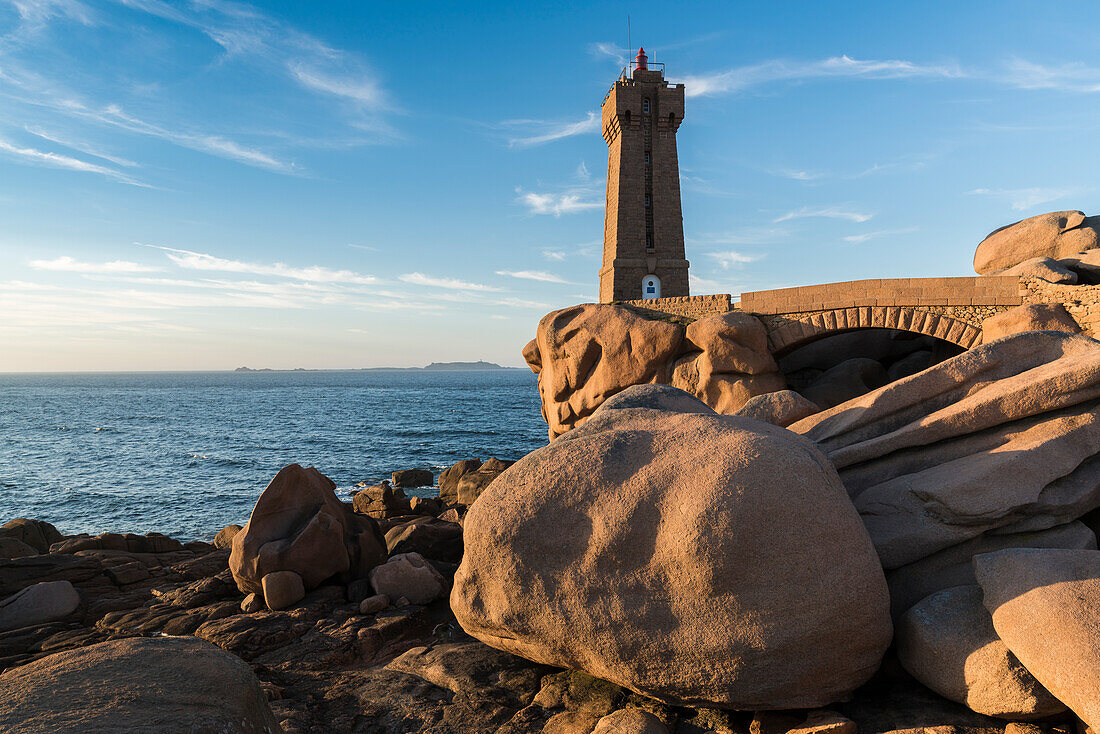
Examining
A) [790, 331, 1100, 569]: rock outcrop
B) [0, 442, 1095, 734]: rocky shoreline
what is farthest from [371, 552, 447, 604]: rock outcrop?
[790, 331, 1100, 569]: rock outcrop

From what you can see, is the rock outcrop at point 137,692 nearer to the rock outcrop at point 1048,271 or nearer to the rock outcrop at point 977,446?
the rock outcrop at point 977,446

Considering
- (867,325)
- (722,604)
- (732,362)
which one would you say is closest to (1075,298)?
(867,325)

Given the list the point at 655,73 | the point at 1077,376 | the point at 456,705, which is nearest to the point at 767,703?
the point at 456,705

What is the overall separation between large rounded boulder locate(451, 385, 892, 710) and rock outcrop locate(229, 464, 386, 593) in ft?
14.3

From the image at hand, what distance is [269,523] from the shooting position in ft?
31.4

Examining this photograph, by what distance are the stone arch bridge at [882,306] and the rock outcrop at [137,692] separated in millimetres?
17891

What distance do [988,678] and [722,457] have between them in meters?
2.66

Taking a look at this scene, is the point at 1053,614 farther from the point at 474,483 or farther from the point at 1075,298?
the point at 474,483

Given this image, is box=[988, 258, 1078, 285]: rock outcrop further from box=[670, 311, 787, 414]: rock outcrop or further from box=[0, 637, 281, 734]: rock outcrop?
box=[0, 637, 281, 734]: rock outcrop

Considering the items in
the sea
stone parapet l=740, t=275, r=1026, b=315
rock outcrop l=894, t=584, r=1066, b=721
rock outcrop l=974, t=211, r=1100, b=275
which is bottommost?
the sea

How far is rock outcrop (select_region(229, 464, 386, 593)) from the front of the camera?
30.3 feet

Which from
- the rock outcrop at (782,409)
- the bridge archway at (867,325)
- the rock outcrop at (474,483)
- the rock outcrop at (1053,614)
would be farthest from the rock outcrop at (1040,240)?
the rock outcrop at (474,483)

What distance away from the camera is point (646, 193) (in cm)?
2945

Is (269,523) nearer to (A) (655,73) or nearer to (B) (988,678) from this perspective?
(B) (988,678)
